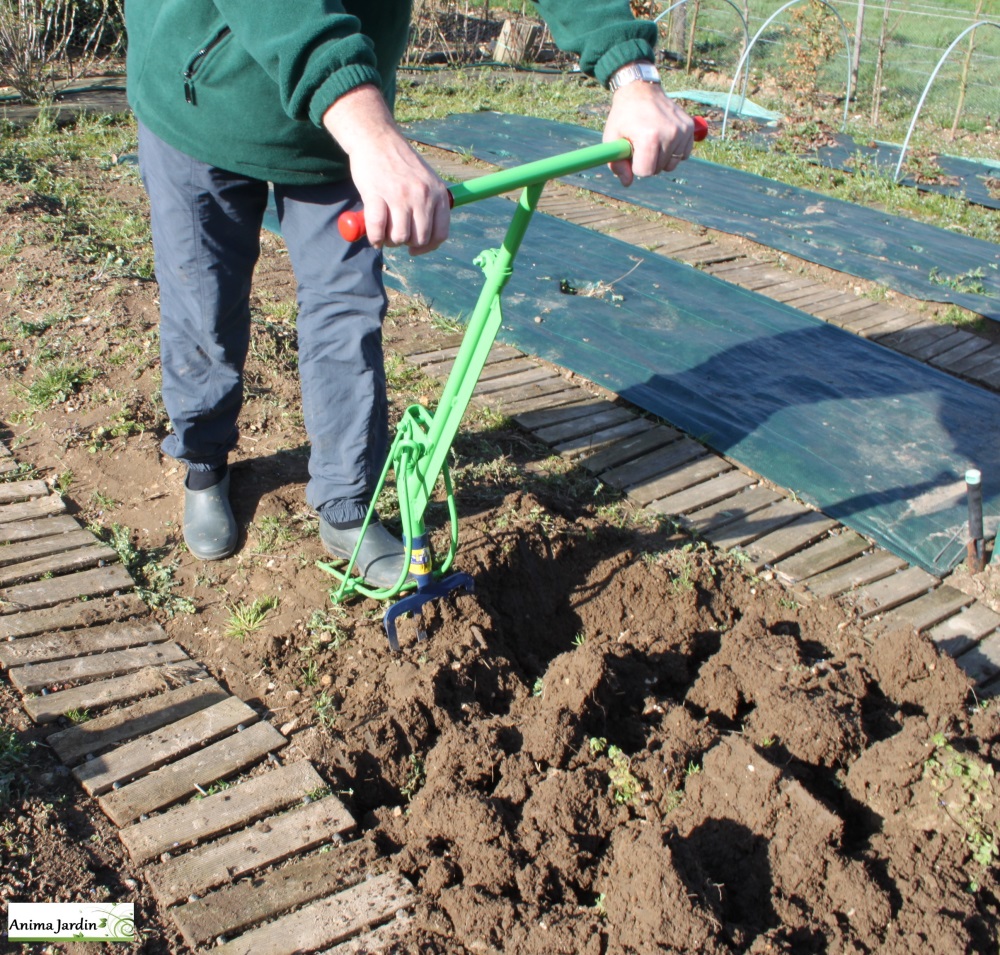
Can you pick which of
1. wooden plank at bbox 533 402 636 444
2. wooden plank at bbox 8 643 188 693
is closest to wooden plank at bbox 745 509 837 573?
wooden plank at bbox 533 402 636 444

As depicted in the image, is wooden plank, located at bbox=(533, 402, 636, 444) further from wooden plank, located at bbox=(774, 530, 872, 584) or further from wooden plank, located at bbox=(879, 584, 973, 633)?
wooden plank, located at bbox=(879, 584, 973, 633)

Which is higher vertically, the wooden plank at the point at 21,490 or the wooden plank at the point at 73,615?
the wooden plank at the point at 21,490

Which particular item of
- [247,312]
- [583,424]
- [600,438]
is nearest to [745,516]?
[600,438]

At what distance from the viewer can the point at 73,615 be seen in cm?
251

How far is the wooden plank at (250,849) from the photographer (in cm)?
185

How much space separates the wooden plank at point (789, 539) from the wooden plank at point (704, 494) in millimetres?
244

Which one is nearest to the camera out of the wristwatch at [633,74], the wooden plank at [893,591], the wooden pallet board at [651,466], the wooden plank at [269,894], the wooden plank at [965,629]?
the wooden plank at [269,894]

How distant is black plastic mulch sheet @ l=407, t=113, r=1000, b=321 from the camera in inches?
210

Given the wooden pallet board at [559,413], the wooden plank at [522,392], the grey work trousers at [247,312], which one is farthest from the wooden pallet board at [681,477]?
the grey work trousers at [247,312]

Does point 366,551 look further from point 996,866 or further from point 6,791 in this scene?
point 996,866

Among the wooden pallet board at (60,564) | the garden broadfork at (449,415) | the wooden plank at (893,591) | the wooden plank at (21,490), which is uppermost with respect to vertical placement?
the garden broadfork at (449,415)

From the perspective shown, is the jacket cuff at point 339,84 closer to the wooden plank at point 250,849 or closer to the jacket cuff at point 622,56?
the jacket cuff at point 622,56

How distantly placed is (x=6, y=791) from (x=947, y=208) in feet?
22.6

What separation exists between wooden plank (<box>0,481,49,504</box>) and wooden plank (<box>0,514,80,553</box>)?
0.14m
